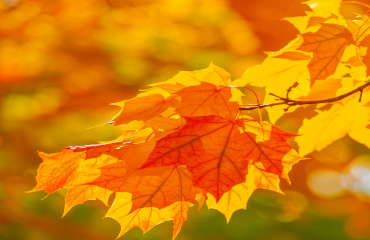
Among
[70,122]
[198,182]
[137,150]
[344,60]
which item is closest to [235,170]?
[198,182]

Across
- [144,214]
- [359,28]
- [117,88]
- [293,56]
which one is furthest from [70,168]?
[117,88]

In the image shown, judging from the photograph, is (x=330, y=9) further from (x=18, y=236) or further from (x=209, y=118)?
(x=18, y=236)

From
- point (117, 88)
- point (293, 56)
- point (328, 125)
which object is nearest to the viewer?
point (293, 56)

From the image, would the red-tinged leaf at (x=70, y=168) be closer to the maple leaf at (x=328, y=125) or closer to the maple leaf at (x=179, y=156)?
the maple leaf at (x=179, y=156)

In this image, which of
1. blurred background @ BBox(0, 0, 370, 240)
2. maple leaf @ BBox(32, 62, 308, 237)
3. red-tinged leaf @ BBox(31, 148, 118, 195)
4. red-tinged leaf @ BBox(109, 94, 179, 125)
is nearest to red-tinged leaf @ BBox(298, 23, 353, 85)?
maple leaf @ BBox(32, 62, 308, 237)

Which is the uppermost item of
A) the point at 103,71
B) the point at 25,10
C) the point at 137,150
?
the point at 137,150

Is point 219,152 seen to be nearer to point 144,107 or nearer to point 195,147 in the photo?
point 195,147

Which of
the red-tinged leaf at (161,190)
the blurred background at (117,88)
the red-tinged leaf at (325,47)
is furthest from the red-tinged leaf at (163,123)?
the blurred background at (117,88)
